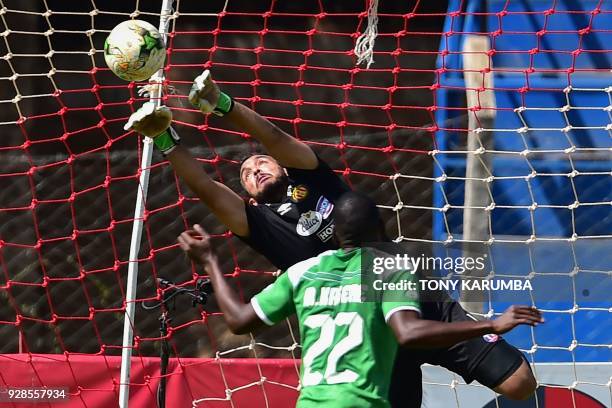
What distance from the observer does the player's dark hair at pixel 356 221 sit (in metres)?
4.02

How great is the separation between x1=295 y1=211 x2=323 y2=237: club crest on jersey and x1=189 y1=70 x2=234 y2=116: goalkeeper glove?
591mm

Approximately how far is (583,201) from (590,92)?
55cm

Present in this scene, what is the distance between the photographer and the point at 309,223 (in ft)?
15.9

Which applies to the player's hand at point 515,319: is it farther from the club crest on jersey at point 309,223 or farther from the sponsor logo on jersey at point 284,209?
the sponsor logo on jersey at point 284,209

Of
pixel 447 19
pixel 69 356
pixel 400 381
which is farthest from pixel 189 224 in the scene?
pixel 400 381

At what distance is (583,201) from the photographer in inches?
229

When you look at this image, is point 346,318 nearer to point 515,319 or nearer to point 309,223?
point 515,319

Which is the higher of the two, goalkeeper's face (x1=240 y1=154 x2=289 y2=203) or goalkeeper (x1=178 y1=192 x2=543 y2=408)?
goalkeeper's face (x1=240 y1=154 x2=289 y2=203)

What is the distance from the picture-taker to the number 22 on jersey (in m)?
3.92

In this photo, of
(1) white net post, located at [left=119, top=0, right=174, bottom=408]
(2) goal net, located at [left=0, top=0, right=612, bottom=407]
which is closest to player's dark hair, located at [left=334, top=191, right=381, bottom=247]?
(2) goal net, located at [left=0, top=0, right=612, bottom=407]

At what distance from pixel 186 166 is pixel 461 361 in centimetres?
138

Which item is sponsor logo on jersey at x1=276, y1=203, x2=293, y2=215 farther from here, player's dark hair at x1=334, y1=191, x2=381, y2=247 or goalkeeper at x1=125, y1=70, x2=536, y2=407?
player's dark hair at x1=334, y1=191, x2=381, y2=247

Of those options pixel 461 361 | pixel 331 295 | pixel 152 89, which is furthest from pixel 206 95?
pixel 461 361

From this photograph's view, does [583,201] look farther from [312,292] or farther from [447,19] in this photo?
[312,292]
